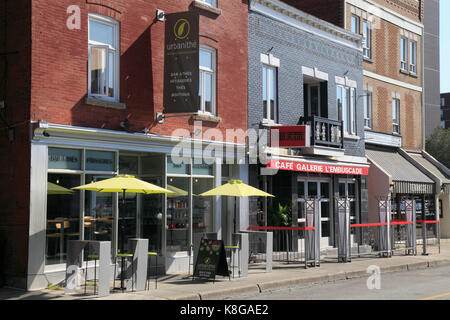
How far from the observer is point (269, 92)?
19297 millimetres

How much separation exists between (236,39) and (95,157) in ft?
21.0

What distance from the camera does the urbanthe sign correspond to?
Result: 1434cm

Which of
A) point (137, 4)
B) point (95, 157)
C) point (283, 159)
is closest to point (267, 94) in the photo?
point (283, 159)

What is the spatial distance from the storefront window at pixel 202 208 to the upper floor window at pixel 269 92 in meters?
3.52

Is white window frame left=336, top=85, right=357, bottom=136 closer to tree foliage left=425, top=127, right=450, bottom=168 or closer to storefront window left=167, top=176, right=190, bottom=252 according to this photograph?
storefront window left=167, top=176, right=190, bottom=252

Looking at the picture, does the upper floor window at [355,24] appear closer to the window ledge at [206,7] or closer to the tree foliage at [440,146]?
the window ledge at [206,7]

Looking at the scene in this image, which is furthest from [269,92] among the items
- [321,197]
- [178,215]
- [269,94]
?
[178,215]

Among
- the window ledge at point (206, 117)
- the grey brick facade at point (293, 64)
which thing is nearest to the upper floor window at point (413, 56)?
the grey brick facade at point (293, 64)

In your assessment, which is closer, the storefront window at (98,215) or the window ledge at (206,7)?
the storefront window at (98,215)

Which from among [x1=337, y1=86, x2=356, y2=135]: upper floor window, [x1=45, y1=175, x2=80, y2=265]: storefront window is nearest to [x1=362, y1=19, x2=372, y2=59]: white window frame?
[x1=337, y1=86, x2=356, y2=135]: upper floor window

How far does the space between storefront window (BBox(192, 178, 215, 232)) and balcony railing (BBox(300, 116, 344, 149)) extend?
4.72 meters

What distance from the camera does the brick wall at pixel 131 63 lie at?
1272 cm

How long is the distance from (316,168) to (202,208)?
16.0 ft

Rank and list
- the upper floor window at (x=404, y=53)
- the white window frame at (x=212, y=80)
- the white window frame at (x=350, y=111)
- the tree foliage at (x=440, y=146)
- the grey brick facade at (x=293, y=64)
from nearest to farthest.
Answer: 1. the white window frame at (x=212, y=80)
2. the grey brick facade at (x=293, y=64)
3. the white window frame at (x=350, y=111)
4. the upper floor window at (x=404, y=53)
5. the tree foliage at (x=440, y=146)
